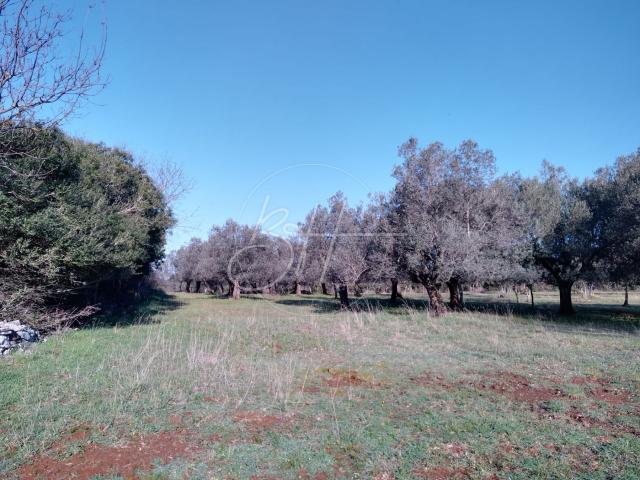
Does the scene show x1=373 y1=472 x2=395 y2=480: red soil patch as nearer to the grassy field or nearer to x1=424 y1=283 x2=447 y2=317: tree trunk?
the grassy field

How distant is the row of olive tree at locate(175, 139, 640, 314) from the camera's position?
17.4 meters

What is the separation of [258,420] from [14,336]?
8550mm

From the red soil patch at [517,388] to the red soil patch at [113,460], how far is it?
217 inches

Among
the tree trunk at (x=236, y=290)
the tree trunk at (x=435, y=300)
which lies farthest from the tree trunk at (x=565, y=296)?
the tree trunk at (x=236, y=290)

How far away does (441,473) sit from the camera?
4043 mm

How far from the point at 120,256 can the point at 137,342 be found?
4.58 metres

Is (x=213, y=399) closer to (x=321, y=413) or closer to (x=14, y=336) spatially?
(x=321, y=413)

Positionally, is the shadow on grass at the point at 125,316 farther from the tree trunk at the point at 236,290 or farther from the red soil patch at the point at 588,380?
the tree trunk at the point at 236,290

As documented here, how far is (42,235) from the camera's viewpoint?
1111 centimetres

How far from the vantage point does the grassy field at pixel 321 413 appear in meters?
4.18

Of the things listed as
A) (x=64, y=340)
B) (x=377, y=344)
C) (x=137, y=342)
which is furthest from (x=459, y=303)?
(x=64, y=340)

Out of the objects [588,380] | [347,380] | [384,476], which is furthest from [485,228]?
[384,476]

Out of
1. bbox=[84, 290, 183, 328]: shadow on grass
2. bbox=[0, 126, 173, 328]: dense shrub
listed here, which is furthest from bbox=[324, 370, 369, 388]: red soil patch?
bbox=[84, 290, 183, 328]: shadow on grass

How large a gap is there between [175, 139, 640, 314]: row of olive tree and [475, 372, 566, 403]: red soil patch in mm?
9175
